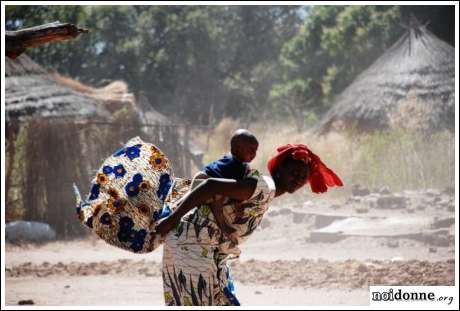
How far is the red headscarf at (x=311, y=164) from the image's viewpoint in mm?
3176

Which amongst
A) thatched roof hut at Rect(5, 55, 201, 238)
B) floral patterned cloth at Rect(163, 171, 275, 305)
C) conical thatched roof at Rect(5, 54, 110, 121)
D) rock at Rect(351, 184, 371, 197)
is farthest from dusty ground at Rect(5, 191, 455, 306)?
floral patterned cloth at Rect(163, 171, 275, 305)

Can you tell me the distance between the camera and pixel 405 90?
57.9 feet

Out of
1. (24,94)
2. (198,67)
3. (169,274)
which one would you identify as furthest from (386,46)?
(169,274)

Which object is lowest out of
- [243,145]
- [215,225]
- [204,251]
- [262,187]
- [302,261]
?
[302,261]

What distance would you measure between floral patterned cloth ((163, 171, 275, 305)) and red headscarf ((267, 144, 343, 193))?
9 centimetres

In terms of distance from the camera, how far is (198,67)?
29.6 metres

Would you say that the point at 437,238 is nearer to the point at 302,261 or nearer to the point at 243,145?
the point at 302,261

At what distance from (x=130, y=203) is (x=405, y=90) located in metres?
15.0

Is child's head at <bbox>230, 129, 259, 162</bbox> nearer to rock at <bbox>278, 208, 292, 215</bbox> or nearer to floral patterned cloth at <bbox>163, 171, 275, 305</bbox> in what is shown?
floral patterned cloth at <bbox>163, 171, 275, 305</bbox>

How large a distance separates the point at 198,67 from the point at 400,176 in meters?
16.9

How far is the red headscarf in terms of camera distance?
3176 mm

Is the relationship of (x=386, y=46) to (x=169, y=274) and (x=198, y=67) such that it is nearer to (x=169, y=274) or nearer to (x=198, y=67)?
(x=198, y=67)

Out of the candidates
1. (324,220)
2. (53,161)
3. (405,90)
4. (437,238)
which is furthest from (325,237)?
(405,90)

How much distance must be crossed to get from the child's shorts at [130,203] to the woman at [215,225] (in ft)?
0.52
